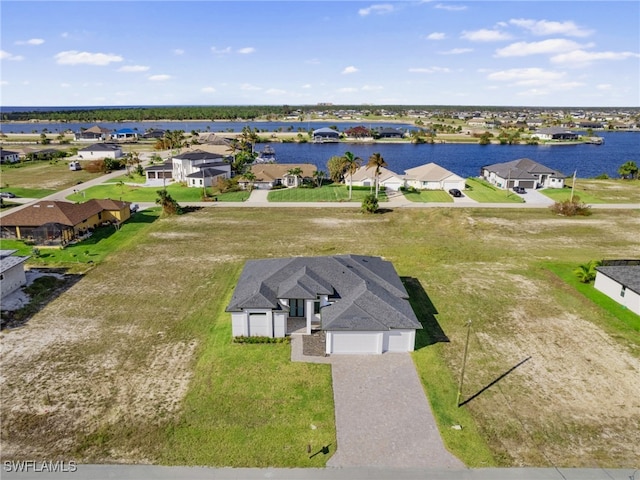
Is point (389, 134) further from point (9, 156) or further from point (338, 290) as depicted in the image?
point (338, 290)

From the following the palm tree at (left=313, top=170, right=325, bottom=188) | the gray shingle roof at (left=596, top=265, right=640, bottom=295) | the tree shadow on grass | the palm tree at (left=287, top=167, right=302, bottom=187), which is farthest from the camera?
the palm tree at (left=313, top=170, right=325, bottom=188)

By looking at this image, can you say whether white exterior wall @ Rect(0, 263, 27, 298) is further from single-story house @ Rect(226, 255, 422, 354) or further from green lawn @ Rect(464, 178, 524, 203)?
green lawn @ Rect(464, 178, 524, 203)

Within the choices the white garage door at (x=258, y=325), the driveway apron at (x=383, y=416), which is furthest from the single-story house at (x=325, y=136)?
the driveway apron at (x=383, y=416)

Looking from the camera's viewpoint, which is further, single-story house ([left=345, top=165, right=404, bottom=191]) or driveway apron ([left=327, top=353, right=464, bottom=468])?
single-story house ([left=345, top=165, right=404, bottom=191])

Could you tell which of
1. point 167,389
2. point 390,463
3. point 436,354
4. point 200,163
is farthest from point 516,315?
point 200,163

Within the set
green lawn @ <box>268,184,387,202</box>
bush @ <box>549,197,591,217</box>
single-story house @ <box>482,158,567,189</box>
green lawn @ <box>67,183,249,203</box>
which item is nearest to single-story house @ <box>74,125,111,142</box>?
green lawn @ <box>67,183,249,203</box>

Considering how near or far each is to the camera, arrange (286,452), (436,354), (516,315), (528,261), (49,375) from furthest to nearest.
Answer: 1. (528,261)
2. (516,315)
3. (436,354)
4. (49,375)
5. (286,452)

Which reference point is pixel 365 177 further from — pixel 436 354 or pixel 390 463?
pixel 390 463
